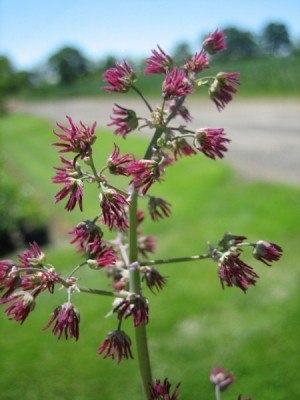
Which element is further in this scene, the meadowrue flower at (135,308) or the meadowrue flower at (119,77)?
the meadowrue flower at (119,77)

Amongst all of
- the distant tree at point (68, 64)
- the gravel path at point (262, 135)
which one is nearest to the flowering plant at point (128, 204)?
the gravel path at point (262, 135)

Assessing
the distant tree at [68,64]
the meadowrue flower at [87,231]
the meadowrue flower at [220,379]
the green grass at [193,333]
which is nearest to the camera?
the meadowrue flower at [87,231]

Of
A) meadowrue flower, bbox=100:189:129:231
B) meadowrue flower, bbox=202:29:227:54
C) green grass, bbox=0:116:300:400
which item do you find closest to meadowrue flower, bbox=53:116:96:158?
meadowrue flower, bbox=100:189:129:231

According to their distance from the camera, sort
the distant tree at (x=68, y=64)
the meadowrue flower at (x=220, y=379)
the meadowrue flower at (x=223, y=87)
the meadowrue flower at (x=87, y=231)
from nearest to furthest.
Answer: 1. the meadowrue flower at (x=87, y=231)
2. the meadowrue flower at (x=223, y=87)
3. the meadowrue flower at (x=220, y=379)
4. the distant tree at (x=68, y=64)

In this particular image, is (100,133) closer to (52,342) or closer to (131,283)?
(52,342)

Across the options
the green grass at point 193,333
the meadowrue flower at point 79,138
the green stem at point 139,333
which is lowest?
the green grass at point 193,333

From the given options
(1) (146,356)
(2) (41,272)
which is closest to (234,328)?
(1) (146,356)

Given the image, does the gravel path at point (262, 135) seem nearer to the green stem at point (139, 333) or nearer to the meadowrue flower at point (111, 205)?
the green stem at point (139, 333)

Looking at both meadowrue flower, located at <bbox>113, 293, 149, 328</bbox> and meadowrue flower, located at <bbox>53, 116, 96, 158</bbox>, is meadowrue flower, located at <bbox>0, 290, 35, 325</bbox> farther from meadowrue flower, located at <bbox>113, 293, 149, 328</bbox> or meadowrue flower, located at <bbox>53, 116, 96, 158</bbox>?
meadowrue flower, located at <bbox>53, 116, 96, 158</bbox>
